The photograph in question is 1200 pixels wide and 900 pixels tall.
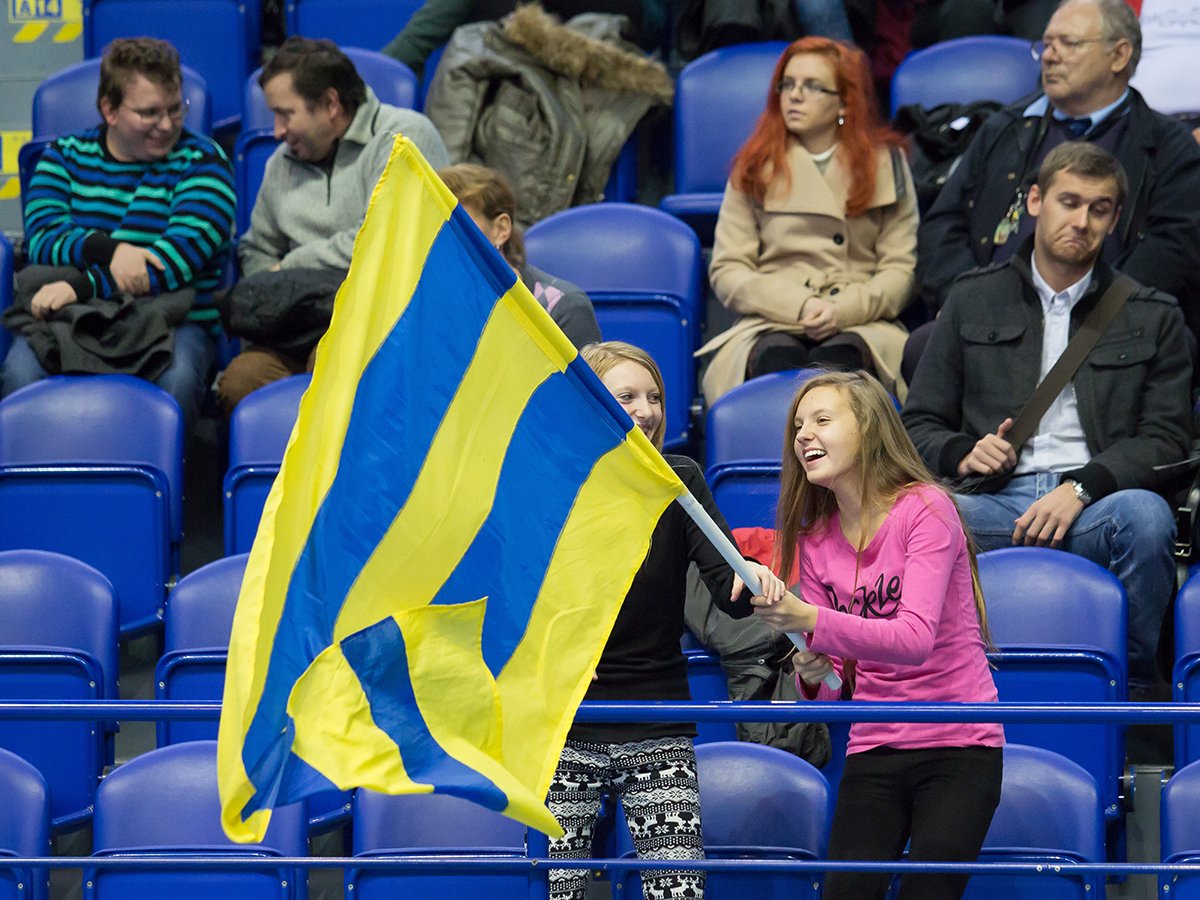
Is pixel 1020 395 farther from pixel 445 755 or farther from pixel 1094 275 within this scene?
pixel 445 755

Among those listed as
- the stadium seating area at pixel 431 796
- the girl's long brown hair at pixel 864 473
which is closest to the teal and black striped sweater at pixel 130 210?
the stadium seating area at pixel 431 796

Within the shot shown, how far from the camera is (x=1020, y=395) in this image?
185 inches

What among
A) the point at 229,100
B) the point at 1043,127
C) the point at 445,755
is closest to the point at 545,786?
the point at 445,755

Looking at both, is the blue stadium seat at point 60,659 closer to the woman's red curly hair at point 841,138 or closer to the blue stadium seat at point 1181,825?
the woman's red curly hair at point 841,138

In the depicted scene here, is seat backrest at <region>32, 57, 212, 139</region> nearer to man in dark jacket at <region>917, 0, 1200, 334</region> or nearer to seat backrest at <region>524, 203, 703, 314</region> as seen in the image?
seat backrest at <region>524, 203, 703, 314</region>

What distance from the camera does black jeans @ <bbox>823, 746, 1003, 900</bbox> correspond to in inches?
131

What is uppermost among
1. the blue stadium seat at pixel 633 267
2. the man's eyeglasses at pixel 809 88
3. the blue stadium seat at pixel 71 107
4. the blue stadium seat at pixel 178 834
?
the man's eyeglasses at pixel 809 88

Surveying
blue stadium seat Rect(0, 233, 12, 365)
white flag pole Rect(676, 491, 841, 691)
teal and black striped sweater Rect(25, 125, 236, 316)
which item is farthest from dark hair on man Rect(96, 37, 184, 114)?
white flag pole Rect(676, 491, 841, 691)

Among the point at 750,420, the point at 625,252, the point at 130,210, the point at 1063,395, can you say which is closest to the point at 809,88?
the point at 625,252

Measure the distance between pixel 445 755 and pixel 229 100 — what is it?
448 centimetres

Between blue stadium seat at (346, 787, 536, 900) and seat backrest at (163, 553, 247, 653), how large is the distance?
2.25ft

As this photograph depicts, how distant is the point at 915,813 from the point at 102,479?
2490 millimetres

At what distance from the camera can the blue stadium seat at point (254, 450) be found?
4914mm

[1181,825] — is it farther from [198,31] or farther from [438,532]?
[198,31]
